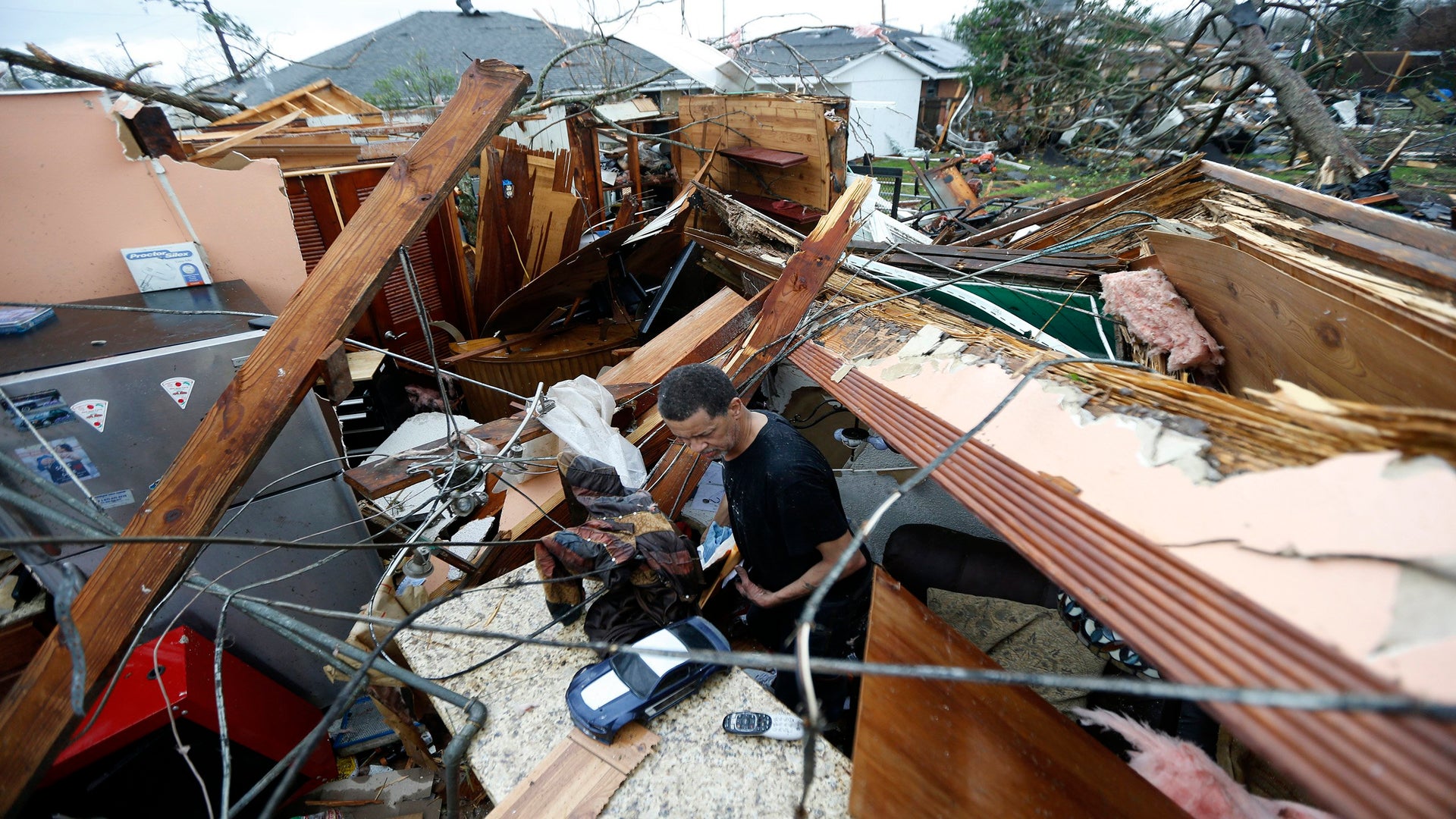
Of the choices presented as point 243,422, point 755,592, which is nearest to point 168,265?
point 243,422

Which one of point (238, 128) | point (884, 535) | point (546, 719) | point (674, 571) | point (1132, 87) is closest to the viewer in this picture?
point (546, 719)

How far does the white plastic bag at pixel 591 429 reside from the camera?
2812 millimetres

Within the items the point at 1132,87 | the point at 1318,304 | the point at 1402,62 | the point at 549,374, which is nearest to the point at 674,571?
the point at 1318,304

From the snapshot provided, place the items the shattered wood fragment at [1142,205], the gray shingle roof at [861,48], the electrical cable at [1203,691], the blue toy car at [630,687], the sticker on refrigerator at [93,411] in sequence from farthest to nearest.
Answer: the gray shingle roof at [861,48] → the shattered wood fragment at [1142,205] → the sticker on refrigerator at [93,411] → the blue toy car at [630,687] → the electrical cable at [1203,691]

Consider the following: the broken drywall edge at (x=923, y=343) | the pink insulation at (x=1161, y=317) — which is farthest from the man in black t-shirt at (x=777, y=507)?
the pink insulation at (x=1161, y=317)

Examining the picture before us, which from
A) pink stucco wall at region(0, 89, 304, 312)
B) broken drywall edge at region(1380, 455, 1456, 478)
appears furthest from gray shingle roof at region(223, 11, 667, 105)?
broken drywall edge at region(1380, 455, 1456, 478)

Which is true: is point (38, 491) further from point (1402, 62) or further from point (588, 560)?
point (1402, 62)

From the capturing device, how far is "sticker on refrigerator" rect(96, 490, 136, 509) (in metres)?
2.90

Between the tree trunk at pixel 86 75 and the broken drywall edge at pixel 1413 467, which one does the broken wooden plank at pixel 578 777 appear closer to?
the broken drywall edge at pixel 1413 467

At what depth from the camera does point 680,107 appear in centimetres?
903

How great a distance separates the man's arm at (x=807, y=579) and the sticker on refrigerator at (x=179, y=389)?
9.89ft

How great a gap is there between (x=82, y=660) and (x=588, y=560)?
140 centimetres

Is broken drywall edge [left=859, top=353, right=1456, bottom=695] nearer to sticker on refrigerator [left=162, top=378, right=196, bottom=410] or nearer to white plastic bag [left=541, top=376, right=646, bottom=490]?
white plastic bag [left=541, top=376, right=646, bottom=490]

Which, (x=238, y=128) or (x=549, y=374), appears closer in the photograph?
(x=549, y=374)
